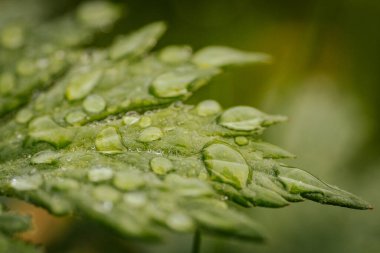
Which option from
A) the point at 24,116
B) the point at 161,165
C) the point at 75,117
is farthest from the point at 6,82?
the point at 161,165

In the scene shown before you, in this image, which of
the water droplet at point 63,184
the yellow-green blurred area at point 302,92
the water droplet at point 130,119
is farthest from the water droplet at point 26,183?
the yellow-green blurred area at point 302,92

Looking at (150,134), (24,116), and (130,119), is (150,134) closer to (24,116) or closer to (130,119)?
(130,119)

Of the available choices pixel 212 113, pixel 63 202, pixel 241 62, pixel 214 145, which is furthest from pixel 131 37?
pixel 63 202

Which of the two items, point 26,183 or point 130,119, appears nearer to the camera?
point 26,183

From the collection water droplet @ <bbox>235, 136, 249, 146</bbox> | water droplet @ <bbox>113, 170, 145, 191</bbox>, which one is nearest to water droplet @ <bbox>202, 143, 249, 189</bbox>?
water droplet @ <bbox>235, 136, 249, 146</bbox>

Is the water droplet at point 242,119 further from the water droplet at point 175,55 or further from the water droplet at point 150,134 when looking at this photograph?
the water droplet at point 175,55

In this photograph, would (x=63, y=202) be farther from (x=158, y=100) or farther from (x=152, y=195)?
(x=158, y=100)

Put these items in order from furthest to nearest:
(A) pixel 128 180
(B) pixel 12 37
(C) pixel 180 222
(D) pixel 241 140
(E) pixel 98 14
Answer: (E) pixel 98 14, (B) pixel 12 37, (D) pixel 241 140, (A) pixel 128 180, (C) pixel 180 222
